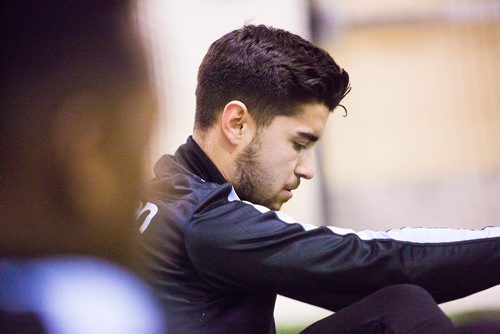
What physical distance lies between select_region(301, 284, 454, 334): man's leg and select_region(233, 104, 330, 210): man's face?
263mm

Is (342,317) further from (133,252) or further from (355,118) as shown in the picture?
(355,118)

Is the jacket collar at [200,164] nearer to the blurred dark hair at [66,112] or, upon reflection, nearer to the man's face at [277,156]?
the man's face at [277,156]

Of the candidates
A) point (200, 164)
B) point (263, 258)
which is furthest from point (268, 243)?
point (200, 164)

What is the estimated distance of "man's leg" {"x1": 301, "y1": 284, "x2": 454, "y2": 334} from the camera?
119 cm

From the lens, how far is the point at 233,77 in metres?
1.40

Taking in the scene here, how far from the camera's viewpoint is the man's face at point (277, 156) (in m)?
1.37

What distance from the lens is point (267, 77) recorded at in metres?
1.37

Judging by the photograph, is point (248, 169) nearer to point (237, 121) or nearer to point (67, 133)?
point (237, 121)

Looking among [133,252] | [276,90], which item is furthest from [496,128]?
[133,252]

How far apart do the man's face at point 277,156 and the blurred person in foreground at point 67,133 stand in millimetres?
693

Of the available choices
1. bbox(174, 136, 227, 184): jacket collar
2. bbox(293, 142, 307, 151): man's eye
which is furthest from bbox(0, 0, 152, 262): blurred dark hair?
bbox(293, 142, 307, 151): man's eye

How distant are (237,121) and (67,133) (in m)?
0.74

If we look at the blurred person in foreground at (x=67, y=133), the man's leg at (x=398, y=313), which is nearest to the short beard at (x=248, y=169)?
the man's leg at (x=398, y=313)

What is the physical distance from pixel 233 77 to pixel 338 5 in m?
0.97
